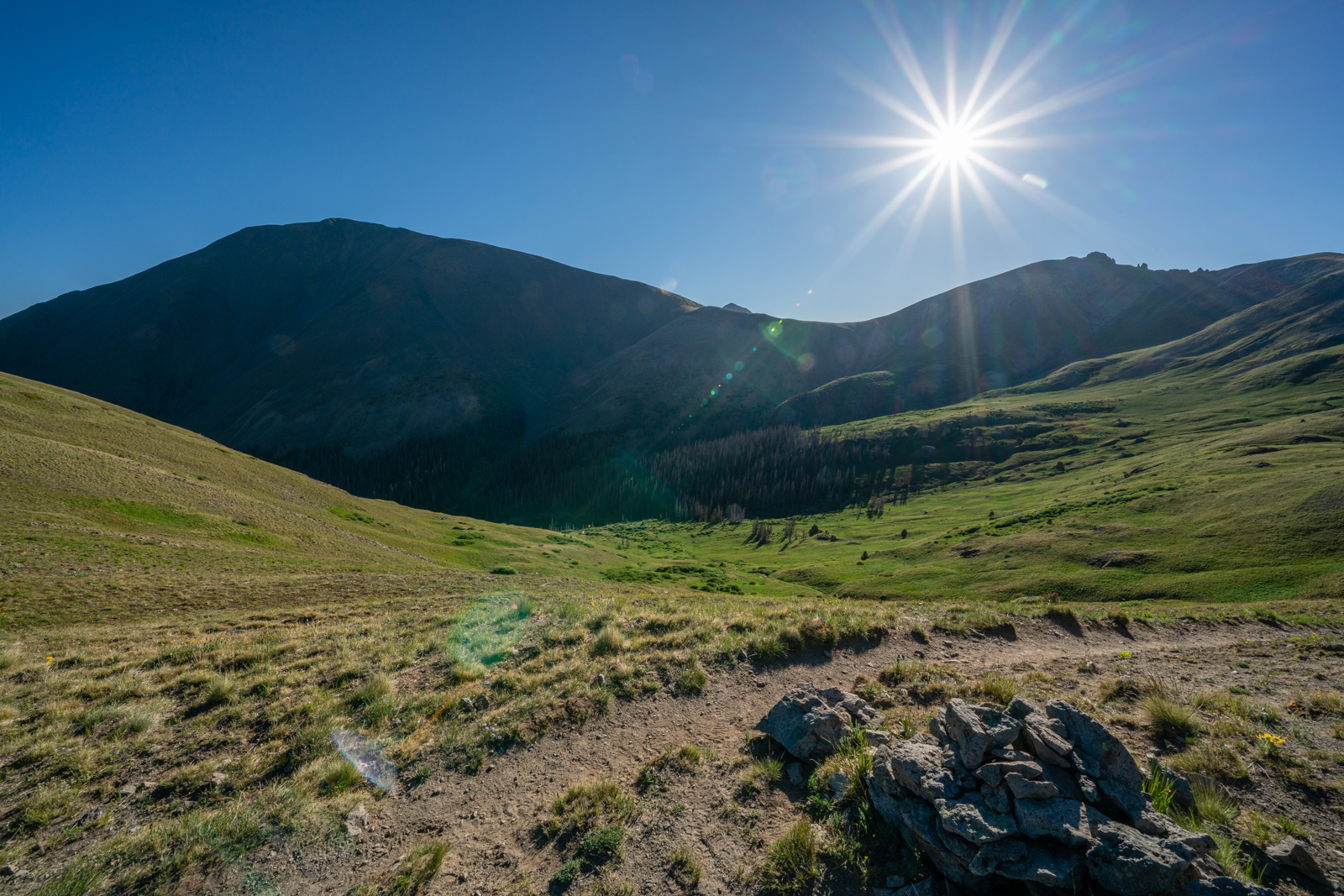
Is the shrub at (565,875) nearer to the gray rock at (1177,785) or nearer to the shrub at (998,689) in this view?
the gray rock at (1177,785)

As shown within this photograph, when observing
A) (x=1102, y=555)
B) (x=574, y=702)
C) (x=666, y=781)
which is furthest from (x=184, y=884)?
(x=1102, y=555)

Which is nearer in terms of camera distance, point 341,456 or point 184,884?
point 184,884

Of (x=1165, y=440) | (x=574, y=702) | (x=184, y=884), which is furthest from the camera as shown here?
(x=1165, y=440)

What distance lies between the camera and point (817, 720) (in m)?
9.89

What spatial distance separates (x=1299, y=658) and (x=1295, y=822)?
501 inches

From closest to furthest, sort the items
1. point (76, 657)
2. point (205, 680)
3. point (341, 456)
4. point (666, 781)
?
1. point (666, 781)
2. point (205, 680)
3. point (76, 657)
4. point (341, 456)

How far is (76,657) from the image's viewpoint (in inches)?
576

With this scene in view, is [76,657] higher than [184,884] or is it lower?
lower

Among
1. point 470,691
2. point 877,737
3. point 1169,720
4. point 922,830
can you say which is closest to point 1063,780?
point 922,830

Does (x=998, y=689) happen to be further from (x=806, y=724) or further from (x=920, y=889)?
(x=920, y=889)

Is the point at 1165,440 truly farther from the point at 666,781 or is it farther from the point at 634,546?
the point at 666,781

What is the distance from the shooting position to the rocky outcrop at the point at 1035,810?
5.77 m

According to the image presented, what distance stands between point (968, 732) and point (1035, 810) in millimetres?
1340

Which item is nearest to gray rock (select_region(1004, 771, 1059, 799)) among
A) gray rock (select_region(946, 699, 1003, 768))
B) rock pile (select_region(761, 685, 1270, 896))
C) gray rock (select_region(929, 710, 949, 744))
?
rock pile (select_region(761, 685, 1270, 896))
